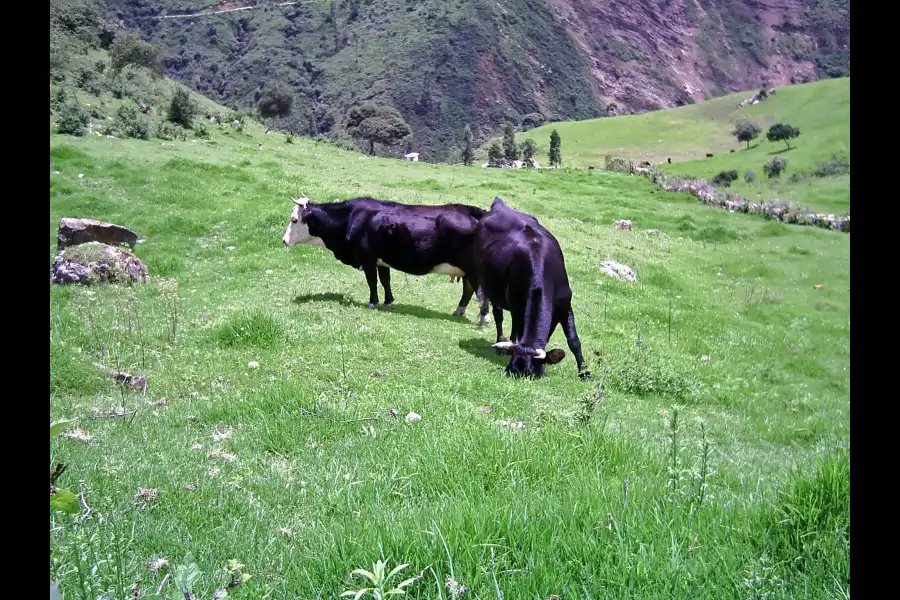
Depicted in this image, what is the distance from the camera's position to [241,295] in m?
13.6

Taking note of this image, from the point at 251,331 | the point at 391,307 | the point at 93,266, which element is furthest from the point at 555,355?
the point at 93,266

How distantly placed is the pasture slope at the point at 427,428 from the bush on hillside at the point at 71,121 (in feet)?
27.9

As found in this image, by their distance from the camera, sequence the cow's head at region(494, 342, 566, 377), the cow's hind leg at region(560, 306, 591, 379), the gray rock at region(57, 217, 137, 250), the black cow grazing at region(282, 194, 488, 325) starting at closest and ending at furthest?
the cow's head at region(494, 342, 566, 377) < the cow's hind leg at region(560, 306, 591, 379) < the black cow grazing at region(282, 194, 488, 325) < the gray rock at region(57, 217, 137, 250)

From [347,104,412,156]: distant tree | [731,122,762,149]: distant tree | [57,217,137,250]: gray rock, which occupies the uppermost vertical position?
[731,122,762,149]: distant tree

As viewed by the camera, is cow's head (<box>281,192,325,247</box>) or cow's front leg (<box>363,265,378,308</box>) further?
cow's head (<box>281,192,325,247</box>)

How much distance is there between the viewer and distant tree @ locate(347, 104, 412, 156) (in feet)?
269

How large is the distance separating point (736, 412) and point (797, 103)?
111533mm

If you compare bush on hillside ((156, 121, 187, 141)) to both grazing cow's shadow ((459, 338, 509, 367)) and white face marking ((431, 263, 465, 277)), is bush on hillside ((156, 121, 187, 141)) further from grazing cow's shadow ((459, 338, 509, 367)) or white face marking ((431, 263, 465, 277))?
grazing cow's shadow ((459, 338, 509, 367))

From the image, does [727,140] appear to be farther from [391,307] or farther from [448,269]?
[391,307]

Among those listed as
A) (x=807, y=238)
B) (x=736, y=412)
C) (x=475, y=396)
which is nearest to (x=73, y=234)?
(x=475, y=396)

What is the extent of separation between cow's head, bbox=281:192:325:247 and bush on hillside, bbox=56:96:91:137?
1977 cm

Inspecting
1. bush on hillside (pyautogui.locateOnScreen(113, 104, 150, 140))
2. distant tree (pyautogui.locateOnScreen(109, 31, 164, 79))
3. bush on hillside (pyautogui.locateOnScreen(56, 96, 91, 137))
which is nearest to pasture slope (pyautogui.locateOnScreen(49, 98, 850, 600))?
bush on hillside (pyautogui.locateOnScreen(56, 96, 91, 137))

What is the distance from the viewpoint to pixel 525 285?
978 cm
